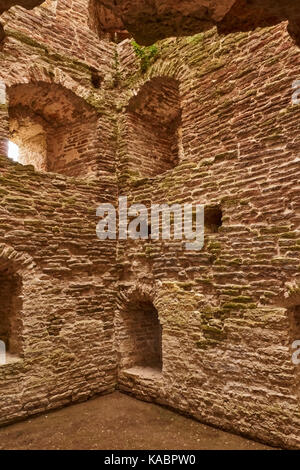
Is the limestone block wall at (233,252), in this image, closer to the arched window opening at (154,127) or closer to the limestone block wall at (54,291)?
the arched window opening at (154,127)

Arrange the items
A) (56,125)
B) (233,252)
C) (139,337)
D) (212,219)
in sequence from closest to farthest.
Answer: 1. (233,252)
2. (212,219)
3. (139,337)
4. (56,125)

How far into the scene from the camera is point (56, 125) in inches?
284

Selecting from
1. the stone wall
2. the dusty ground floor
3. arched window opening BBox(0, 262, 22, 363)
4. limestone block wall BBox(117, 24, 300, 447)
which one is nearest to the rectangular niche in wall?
limestone block wall BBox(117, 24, 300, 447)

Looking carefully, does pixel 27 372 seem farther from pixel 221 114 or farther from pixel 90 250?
pixel 221 114

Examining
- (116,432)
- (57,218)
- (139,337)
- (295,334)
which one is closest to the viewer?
(295,334)

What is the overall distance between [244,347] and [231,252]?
1.31 meters

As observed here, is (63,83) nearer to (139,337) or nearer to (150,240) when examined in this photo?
(150,240)

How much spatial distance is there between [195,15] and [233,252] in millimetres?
3435

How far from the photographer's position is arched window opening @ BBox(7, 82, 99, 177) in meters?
6.42

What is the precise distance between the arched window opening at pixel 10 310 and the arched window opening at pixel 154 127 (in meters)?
3.00

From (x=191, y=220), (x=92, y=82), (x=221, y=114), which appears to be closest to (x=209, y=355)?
(x=191, y=220)

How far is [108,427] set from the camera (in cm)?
479

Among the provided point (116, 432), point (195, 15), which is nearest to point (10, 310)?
point (116, 432)

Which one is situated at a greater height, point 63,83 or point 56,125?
point 63,83
